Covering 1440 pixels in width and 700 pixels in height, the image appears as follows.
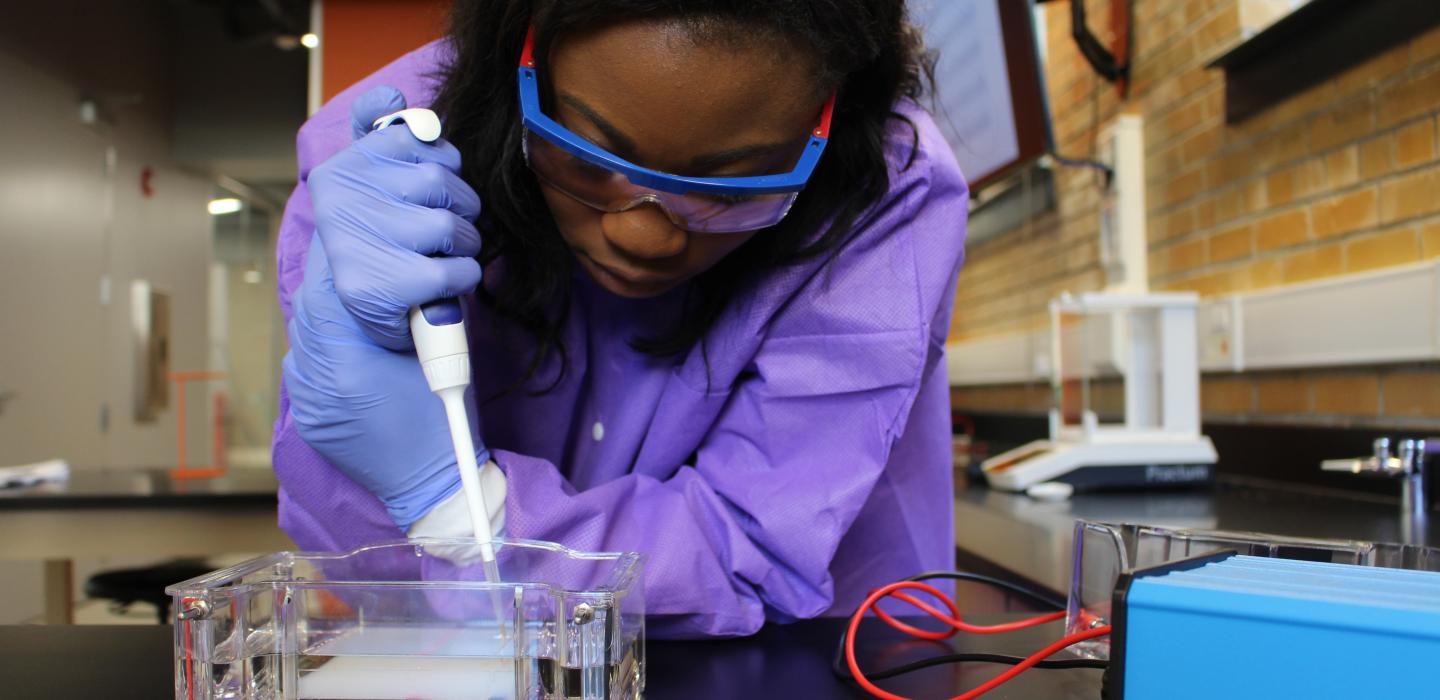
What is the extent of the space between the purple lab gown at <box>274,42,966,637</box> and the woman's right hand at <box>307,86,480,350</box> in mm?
155

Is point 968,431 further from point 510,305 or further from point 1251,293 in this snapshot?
point 510,305

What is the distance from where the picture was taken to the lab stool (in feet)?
7.44

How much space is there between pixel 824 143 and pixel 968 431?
9.34ft

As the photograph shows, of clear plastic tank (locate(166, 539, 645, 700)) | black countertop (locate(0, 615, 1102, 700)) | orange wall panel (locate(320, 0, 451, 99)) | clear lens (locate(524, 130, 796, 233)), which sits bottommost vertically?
black countertop (locate(0, 615, 1102, 700))

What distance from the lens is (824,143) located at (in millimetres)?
852

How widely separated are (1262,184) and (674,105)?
172 cm

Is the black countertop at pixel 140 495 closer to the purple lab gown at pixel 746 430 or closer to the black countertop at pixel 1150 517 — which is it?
the purple lab gown at pixel 746 430

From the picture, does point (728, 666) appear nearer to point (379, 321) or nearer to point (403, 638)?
point (403, 638)

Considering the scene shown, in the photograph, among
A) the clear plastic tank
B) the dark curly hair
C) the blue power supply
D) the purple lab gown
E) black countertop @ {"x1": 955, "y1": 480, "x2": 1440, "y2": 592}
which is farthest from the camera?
black countertop @ {"x1": 955, "y1": 480, "x2": 1440, "y2": 592}

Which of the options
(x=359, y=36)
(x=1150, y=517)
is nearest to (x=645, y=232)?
(x=1150, y=517)

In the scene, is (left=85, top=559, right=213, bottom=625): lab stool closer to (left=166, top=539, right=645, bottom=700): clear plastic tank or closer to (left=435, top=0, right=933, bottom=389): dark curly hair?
(left=435, top=0, right=933, bottom=389): dark curly hair

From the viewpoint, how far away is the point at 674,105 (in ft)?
2.48

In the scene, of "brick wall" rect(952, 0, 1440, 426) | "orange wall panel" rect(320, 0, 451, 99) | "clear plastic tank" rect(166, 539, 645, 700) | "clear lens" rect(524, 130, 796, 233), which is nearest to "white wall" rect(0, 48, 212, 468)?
"orange wall panel" rect(320, 0, 451, 99)

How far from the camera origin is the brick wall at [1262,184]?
1.60 m
